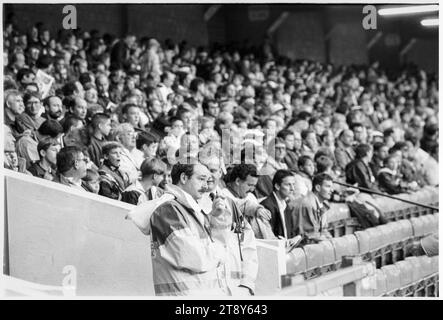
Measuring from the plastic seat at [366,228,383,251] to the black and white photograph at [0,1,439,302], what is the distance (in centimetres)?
2

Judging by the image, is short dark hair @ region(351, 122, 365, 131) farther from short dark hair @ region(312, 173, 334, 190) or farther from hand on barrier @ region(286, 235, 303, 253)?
hand on barrier @ region(286, 235, 303, 253)

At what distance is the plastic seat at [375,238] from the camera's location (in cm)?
659

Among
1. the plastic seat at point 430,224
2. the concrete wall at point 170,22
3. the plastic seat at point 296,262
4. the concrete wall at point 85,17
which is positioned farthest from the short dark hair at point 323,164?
the concrete wall at point 170,22

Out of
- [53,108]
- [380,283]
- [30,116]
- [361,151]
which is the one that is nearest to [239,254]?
[380,283]

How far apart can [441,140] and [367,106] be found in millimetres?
5116

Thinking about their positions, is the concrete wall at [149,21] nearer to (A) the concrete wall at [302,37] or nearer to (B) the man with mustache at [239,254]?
(A) the concrete wall at [302,37]

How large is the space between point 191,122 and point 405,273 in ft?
6.92

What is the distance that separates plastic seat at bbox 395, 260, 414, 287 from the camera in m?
6.29

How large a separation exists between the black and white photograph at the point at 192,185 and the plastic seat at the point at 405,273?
0.01m

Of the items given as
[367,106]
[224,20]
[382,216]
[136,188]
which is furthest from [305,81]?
[136,188]

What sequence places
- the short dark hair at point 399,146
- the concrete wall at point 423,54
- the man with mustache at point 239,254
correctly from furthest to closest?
the concrete wall at point 423,54
the short dark hair at point 399,146
the man with mustache at point 239,254

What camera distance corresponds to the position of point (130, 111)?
742cm

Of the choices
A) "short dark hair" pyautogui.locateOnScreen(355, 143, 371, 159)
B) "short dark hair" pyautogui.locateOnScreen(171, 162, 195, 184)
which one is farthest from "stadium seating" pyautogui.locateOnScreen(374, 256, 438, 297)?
A: "short dark hair" pyautogui.locateOnScreen(355, 143, 371, 159)

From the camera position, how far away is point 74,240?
5652 mm
